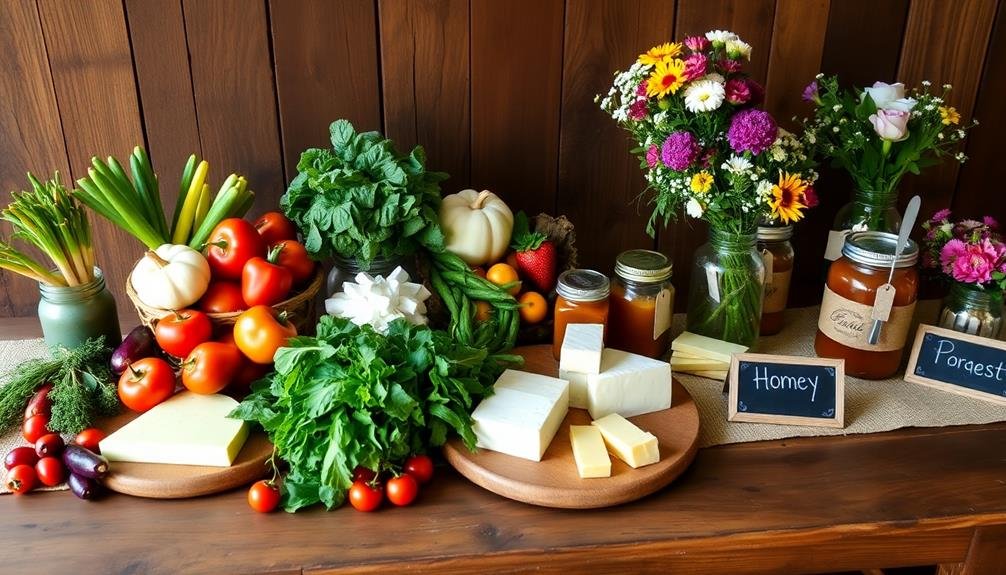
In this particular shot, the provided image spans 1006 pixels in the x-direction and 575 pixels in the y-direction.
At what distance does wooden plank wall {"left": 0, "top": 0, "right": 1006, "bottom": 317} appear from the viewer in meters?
1.33

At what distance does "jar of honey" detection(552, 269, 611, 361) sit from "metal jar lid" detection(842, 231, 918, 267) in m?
0.42

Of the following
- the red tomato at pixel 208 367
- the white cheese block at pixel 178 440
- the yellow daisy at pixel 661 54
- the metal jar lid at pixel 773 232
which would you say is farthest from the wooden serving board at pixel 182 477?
the metal jar lid at pixel 773 232

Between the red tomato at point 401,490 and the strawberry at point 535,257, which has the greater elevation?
the strawberry at point 535,257

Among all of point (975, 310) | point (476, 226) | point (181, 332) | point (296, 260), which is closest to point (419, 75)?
point (476, 226)

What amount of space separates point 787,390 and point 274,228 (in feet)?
2.98

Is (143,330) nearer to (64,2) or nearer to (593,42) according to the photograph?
(64,2)

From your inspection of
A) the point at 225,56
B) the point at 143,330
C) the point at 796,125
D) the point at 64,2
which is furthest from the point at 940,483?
the point at 64,2

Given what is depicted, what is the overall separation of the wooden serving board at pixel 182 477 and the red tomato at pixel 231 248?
12.4 inches

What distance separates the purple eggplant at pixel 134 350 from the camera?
Answer: 3.85 ft

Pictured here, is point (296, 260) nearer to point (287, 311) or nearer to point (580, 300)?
point (287, 311)

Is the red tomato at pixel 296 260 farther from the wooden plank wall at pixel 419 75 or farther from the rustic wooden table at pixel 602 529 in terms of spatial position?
the rustic wooden table at pixel 602 529

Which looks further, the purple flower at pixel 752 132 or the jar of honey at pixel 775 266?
the jar of honey at pixel 775 266

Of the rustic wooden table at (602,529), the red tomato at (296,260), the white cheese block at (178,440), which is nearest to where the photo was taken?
the rustic wooden table at (602,529)

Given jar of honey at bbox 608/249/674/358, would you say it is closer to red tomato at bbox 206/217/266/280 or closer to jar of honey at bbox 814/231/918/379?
jar of honey at bbox 814/231/918/379
